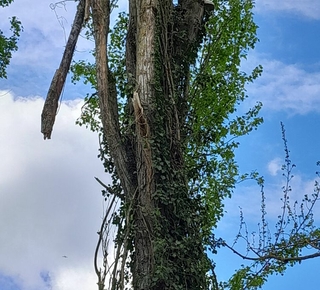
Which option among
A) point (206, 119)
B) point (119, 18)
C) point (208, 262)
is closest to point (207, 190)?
point (206, 119)

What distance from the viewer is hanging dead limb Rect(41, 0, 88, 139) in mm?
4711

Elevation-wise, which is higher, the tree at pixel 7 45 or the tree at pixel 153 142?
the tree at pixel 7 45

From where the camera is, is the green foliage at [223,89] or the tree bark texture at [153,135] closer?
the tree bark texture at [153,135]

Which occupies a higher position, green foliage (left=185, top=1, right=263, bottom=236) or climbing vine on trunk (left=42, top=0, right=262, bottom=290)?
green foliage (left=185, top=1, right=263, bottom=236)

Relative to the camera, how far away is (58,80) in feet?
16.2

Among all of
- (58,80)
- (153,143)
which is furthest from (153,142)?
(58,80)

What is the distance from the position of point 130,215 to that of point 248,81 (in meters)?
3.65

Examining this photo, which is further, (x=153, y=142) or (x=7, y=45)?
(x=7, y=45)

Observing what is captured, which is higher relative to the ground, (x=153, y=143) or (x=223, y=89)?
(x=223, y=89)

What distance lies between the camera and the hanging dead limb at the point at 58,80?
471 cm

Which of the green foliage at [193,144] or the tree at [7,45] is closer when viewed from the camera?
the green foliage at [193,144]

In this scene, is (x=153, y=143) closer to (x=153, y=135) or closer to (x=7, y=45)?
(x=153, y=135)

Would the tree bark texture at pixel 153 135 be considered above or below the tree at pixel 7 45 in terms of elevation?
below

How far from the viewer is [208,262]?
14.5 feet
